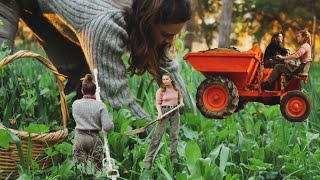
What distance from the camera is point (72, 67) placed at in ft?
8.57

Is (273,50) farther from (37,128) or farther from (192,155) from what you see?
(37,128)

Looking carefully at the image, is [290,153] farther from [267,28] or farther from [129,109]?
[267,28]

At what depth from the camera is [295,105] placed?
0.84m

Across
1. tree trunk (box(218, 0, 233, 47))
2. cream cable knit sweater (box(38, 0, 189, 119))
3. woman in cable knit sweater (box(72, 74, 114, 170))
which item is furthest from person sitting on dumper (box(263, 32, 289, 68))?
tree trunk (box(218, 0, 233, 47))

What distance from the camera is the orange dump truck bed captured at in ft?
2.77

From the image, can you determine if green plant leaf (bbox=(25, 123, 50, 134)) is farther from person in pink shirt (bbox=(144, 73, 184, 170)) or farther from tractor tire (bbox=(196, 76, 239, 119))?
tractor tire (bbox=(196, 76, 239, 119))

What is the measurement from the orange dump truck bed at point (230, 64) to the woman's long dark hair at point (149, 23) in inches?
20.8

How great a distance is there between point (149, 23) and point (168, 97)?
1.89ft

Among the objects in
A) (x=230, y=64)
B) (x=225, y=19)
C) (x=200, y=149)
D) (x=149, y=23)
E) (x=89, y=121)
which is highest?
(x=225, y=19)

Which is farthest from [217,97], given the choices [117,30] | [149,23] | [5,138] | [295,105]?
[117,30]

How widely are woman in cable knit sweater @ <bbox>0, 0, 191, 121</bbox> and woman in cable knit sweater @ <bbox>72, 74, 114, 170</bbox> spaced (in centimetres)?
34

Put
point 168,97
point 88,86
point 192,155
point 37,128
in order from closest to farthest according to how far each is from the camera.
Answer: point 168,97 < point 88,86 < point 192,155 < point 37,128

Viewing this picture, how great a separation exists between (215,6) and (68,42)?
7.16 metres

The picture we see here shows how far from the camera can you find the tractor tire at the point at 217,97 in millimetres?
823
